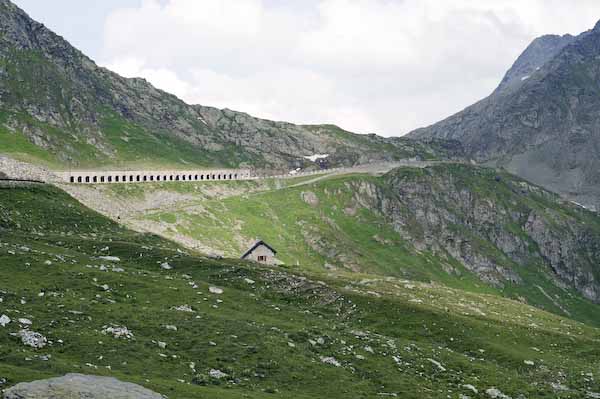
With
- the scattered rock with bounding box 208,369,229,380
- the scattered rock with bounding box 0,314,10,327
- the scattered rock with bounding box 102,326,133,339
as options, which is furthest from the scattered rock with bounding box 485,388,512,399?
the scattered rock with bounding box 0,314,10,327

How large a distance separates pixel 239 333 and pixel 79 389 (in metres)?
25.5

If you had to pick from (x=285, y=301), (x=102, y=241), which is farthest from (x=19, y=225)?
(x=285, y=301)

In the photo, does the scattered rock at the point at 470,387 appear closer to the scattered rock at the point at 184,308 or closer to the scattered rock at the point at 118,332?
the scattered rock at the point at 184,308

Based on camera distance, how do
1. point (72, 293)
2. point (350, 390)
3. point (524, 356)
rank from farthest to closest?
point (524, 356) → point (72, 293) → point (350, 390)

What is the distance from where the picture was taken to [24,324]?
49469mm

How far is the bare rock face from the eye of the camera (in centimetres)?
3531

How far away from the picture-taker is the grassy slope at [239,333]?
50.0 meters

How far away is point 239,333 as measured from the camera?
61.3m

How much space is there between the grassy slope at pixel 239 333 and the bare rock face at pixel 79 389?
206cm

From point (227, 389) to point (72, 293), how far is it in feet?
65.1

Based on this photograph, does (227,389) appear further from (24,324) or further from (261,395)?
(24,324)

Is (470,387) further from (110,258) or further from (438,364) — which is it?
(110,258)

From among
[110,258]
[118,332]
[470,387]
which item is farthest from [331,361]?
[110,258]

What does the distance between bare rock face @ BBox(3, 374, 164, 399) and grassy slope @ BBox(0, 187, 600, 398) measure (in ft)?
6.77
